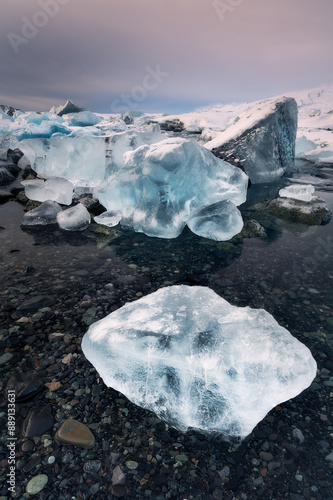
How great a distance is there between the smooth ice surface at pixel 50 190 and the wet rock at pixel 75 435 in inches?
193

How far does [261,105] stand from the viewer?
9531 mm

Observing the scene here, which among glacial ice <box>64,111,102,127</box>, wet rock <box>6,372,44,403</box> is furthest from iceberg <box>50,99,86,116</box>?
wet rock <box>6,372,44,403</box>

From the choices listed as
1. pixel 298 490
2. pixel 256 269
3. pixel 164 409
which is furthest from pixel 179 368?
pixel 256 269

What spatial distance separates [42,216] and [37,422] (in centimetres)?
371

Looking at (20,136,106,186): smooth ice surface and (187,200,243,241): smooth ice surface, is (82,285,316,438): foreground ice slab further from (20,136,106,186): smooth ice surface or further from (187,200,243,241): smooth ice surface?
(20,136,106,186): smooth ice surface

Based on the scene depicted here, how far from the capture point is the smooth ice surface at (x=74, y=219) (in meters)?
4.42

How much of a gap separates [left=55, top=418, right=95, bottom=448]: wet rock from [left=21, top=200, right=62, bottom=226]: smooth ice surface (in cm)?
371

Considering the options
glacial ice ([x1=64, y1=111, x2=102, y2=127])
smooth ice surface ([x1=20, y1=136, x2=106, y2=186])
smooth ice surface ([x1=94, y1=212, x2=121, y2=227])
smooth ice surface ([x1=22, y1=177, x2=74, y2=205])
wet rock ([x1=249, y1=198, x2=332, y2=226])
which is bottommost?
wet rock ([x1=249, y1=198, x2=332, y2=226])

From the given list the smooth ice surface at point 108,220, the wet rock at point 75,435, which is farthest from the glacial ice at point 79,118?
the wet rock at point 75,435

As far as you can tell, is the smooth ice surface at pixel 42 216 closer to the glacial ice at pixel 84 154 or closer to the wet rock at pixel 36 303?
the glacial ice at pixel 84 154

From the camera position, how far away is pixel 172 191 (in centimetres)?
437

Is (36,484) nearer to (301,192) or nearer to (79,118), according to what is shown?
(301,192)

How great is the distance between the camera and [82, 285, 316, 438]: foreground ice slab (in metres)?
1.52

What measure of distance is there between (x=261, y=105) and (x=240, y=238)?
7.45 m
